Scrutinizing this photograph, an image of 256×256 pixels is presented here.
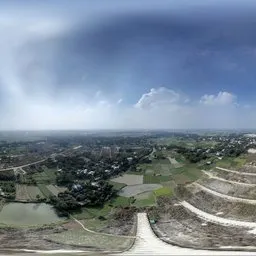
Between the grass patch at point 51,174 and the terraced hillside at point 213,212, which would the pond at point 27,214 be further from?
the grass patch at point 51,174

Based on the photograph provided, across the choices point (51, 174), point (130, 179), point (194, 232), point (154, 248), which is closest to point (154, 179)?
point (130, 179)

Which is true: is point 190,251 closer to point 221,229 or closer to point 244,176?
point 221,229

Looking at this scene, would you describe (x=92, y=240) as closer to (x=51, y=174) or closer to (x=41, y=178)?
(x=41, y=178)

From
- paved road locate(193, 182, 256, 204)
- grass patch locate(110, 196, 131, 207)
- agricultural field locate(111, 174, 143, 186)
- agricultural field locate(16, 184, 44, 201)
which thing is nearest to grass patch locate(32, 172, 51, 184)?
agricultural field locate(16, 184, 44, 201)

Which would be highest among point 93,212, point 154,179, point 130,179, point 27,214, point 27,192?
point 154,179

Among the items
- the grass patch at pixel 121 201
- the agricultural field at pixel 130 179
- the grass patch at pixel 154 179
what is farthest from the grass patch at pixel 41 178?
the grass patch at pixel 121 201
